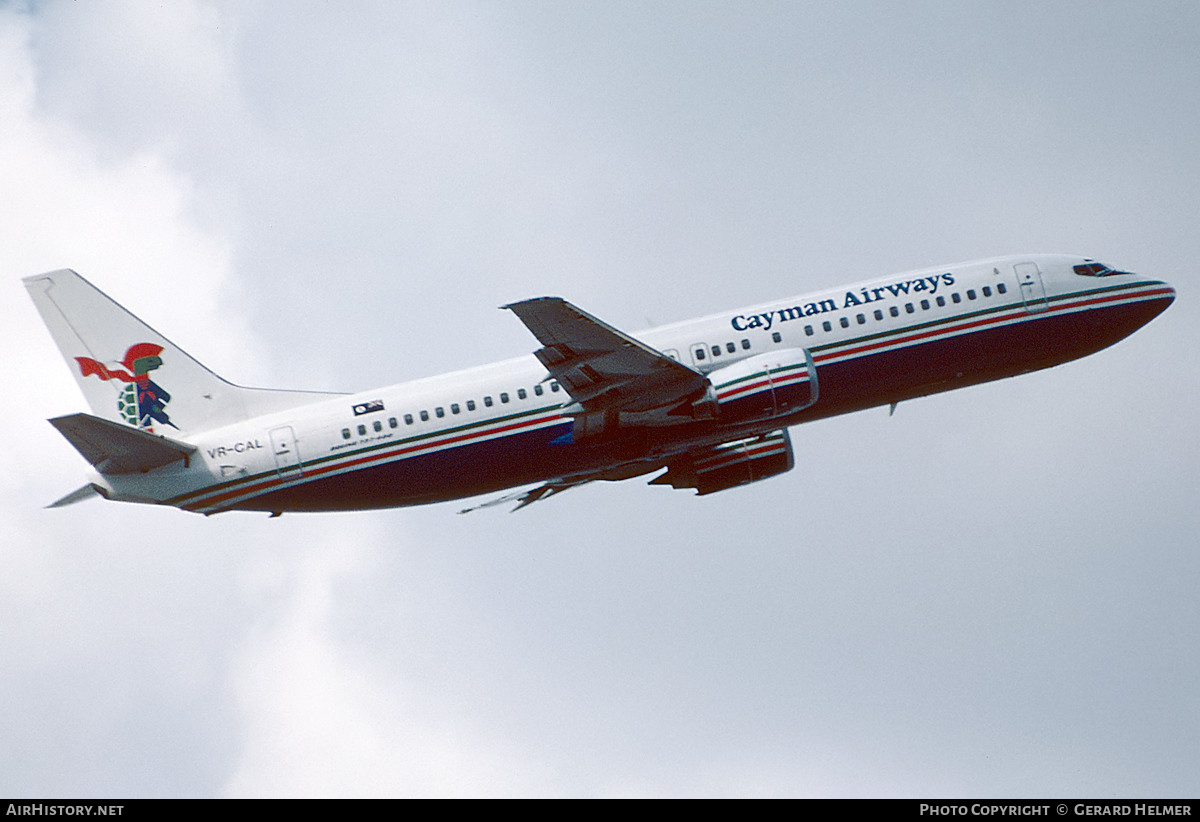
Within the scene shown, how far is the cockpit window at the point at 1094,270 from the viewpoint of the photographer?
56.1 m

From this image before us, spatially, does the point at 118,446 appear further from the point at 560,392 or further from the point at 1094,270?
the point at 1094,270

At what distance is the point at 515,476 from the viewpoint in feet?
172

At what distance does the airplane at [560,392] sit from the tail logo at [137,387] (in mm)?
53

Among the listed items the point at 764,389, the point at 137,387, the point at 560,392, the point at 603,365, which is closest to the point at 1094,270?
the point at 764,389

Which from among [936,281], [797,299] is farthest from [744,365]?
[936,281]

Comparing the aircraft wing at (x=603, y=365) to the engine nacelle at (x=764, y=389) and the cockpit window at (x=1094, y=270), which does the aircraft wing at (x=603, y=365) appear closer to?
the engine nacelle at (x=764, y=389)

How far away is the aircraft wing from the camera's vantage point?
158 feet

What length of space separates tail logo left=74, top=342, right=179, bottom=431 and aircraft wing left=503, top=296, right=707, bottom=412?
15191mm

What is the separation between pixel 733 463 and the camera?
57.2 meters

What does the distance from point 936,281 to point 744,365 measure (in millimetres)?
8723

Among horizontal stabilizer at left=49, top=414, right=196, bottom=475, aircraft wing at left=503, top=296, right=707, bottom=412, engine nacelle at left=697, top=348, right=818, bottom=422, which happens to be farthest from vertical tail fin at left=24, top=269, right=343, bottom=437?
engine nacelle at left=697, top=348, right=818, bottom=422
